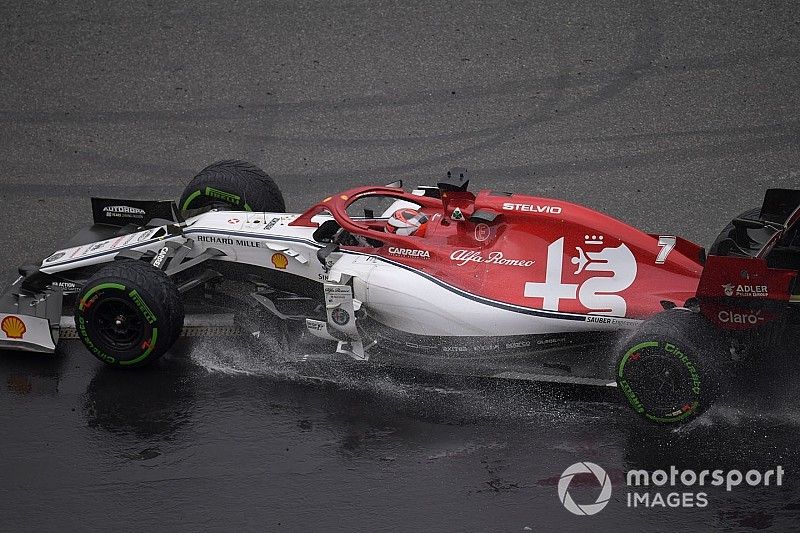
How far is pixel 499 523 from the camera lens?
6.98 m

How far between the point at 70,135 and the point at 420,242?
5442mm

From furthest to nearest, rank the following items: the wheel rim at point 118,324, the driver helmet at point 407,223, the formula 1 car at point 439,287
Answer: the driver helmet at point 407,223
the wheel rim at point 118,324
the formula 1 car at point 439,287

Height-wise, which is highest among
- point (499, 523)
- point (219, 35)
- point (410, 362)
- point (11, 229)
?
point (219, 35)

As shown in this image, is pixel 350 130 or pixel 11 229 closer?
pixel 11 229

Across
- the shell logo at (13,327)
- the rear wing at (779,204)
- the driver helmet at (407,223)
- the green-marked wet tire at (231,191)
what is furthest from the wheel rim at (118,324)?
the rear wing at (779,204)

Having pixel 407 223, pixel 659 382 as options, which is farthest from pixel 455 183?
pixel 659 382

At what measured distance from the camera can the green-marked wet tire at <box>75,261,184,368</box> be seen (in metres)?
8.20

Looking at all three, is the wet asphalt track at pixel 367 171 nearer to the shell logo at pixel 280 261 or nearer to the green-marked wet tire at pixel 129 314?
the green-marked wet tire at pixel 129 314

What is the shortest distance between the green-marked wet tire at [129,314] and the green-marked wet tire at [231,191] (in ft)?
4.46

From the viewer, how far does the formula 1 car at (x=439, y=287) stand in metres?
7.68

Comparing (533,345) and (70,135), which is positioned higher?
(70,135)

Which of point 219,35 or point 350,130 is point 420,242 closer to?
point 350,130

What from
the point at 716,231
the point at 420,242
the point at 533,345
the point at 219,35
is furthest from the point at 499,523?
the point at 219,35

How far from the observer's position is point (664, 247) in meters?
7.92
